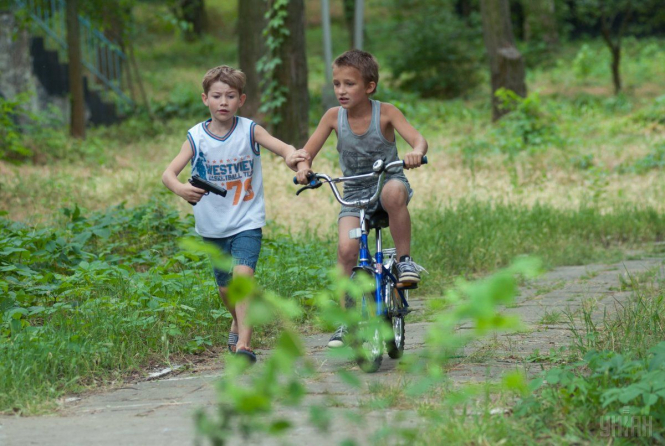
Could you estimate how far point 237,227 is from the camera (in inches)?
190

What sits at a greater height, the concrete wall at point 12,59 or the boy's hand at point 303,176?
the concrete wall at point 12,59

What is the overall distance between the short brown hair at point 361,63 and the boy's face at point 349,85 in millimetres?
22

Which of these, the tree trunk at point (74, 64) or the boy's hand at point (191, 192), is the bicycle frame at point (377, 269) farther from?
the tree trunk at point (74, 64)

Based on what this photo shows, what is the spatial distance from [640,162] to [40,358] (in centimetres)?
969

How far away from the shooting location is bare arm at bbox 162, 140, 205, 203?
179 inches

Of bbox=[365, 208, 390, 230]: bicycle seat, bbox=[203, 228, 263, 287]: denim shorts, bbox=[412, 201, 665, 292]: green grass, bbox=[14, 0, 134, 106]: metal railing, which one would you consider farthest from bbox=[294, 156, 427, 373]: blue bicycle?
bbox=[14, 0, 134, 106]: metal railing

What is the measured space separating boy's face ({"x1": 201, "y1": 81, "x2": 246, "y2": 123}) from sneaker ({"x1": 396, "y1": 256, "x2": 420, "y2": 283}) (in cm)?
123

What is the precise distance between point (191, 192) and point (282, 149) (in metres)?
0.57

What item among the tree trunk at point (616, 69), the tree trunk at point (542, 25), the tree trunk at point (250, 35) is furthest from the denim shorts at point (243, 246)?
the tree trunk at point (542, 25)

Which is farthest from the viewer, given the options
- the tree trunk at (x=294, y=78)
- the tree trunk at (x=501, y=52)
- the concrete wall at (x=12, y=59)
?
the tree trunk at (x=501, y=52)

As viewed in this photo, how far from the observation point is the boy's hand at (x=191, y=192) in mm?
4547

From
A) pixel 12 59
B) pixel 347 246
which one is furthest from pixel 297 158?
pixel 12 59

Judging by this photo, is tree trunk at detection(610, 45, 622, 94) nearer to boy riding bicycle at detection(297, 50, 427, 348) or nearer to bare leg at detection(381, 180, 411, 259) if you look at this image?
boy riding bicycle at detection(297, 50, 427, 348)

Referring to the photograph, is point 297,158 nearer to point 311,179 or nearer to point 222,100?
point 311,179
